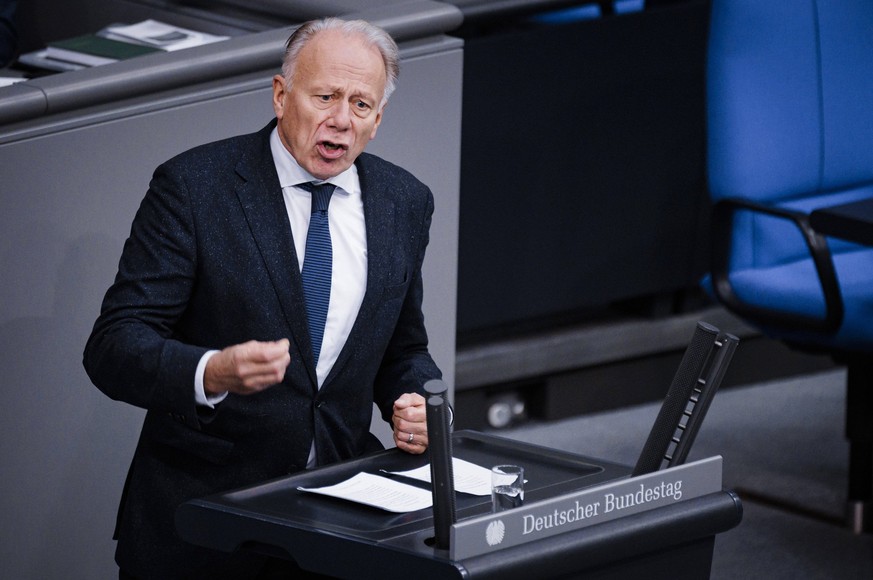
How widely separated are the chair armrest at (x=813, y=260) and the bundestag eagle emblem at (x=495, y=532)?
1837mm

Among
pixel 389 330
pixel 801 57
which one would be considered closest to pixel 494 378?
pixel 801 57

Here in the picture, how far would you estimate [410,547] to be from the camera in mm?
1746

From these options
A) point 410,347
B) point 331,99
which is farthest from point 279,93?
point 410,347

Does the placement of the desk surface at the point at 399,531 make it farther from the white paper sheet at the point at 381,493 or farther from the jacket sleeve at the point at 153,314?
the jacket sleeve at the point at 153,314

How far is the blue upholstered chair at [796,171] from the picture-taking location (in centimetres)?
353

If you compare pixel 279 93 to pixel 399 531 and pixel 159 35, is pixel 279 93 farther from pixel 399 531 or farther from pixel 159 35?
pixel 159 35

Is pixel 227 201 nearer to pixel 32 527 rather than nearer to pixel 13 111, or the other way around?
pixel 13 111

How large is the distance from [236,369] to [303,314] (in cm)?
29

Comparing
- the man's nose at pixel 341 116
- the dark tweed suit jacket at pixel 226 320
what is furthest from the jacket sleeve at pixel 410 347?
the man's nose at pixel 341 116

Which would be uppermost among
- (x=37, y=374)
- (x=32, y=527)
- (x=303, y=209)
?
(x=303, y=209)

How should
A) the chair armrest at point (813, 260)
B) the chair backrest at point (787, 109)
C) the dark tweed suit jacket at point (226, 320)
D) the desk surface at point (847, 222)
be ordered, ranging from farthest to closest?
the chair backrest at point (787, 109), the chair armrest at point (813, 260), the desk surface at point (847, 222), the dark tweed suit jacket at point (226, 320)

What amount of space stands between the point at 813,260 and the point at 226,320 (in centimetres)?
172

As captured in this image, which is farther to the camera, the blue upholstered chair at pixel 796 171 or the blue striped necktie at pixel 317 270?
the blue upholstered chair at pixel 796 171

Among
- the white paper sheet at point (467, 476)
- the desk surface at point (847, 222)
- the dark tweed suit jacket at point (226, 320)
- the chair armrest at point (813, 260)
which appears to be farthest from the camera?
the chair armrest at point (813, 260)
